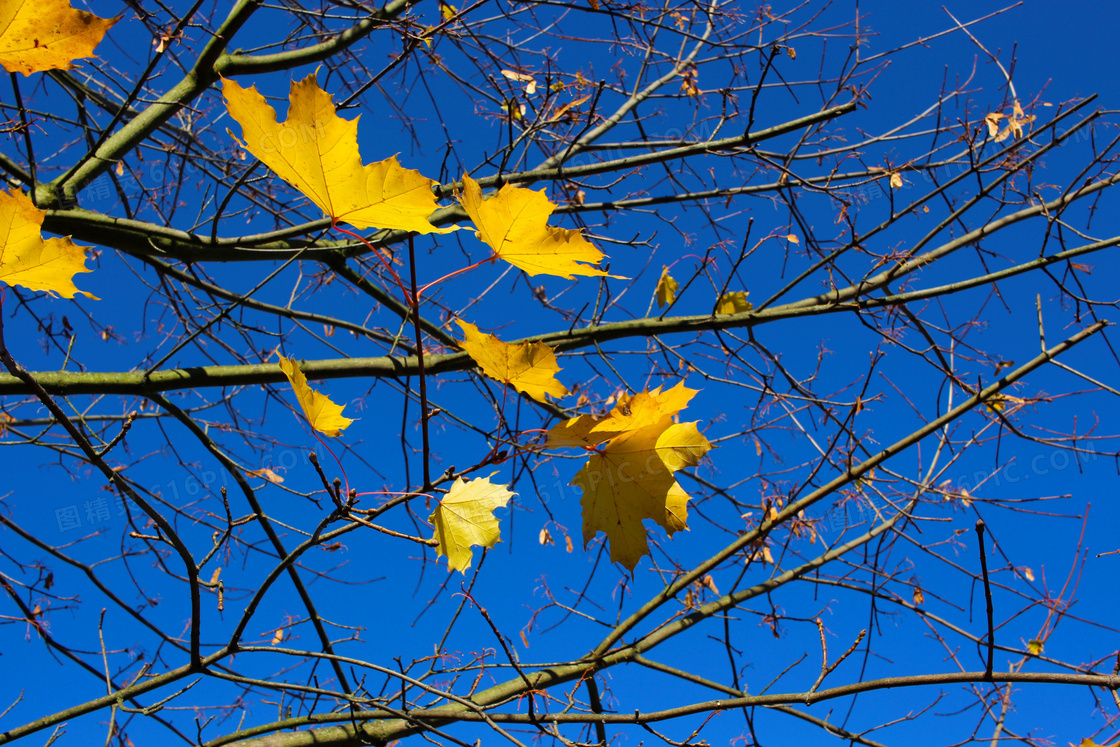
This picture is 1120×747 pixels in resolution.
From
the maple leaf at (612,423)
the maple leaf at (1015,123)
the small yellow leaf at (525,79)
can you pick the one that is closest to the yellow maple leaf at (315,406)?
the maple leaf at (612,423)

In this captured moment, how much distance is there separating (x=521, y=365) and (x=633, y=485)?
1.06 feet

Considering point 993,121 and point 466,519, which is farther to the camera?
point 993,121

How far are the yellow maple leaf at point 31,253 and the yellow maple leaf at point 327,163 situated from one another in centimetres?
30

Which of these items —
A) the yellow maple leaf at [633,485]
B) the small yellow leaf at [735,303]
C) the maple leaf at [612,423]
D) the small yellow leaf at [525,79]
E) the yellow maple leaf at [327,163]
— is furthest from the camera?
the small yellow leaf at [525,79]

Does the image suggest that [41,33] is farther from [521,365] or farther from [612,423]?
[612,423]

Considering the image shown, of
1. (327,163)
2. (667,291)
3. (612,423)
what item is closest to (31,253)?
(327,163)

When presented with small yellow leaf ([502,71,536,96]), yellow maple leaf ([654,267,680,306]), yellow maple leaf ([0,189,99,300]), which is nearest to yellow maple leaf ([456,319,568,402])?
yellow maple leaf ([0,189,99,300])

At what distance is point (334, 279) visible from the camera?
2.72 meters

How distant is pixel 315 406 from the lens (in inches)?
31.8

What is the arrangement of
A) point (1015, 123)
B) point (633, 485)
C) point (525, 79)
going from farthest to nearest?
1. point (525, 79)
2. point (1015, 123)
3. point (633, 485)

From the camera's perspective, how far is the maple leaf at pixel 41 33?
81cm

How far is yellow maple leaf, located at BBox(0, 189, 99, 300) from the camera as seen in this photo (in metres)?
0.80

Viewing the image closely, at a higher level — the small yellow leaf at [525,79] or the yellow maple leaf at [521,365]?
the small yellow leaf at [525,79]

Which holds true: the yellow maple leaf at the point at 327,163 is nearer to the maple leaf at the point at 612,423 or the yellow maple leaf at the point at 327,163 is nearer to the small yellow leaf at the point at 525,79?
the maple leaf at the point at 612,423
